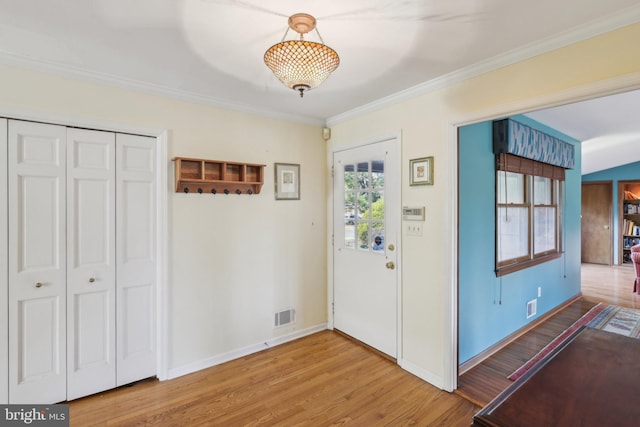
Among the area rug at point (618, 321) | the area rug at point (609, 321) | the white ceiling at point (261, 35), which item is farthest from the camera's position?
the area rug at point (618, 321)

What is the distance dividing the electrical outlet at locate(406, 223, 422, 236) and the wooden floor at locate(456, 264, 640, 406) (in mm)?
1231

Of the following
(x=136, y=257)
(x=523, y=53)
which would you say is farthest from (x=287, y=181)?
(x=523, y=53)

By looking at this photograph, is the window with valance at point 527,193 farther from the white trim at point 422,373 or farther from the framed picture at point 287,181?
the framed picture at point 287,181

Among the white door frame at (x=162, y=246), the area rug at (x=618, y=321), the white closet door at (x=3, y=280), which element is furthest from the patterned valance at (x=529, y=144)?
the white closet door at (x=3, y=280)

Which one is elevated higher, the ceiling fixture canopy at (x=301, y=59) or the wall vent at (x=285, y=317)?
the ceiling fixture canopy at (x=301, y=59)

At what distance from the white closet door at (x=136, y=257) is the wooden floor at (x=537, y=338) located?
250 centimetres

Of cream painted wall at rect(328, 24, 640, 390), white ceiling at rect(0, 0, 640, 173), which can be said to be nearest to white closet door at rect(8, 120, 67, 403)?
white ceiling at rect(0, 0, 640, 173)

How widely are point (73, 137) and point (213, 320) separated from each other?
180cm

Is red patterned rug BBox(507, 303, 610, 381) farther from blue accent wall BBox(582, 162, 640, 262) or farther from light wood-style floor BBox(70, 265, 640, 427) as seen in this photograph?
blue accent wall BBox(582, 162, 640, 262)

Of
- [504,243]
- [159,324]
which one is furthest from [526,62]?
[159,324]

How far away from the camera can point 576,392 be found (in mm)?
982

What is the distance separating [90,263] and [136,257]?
0.29 metres

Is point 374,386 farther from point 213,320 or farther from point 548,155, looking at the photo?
point 548,155

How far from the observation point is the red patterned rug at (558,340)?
258cm
